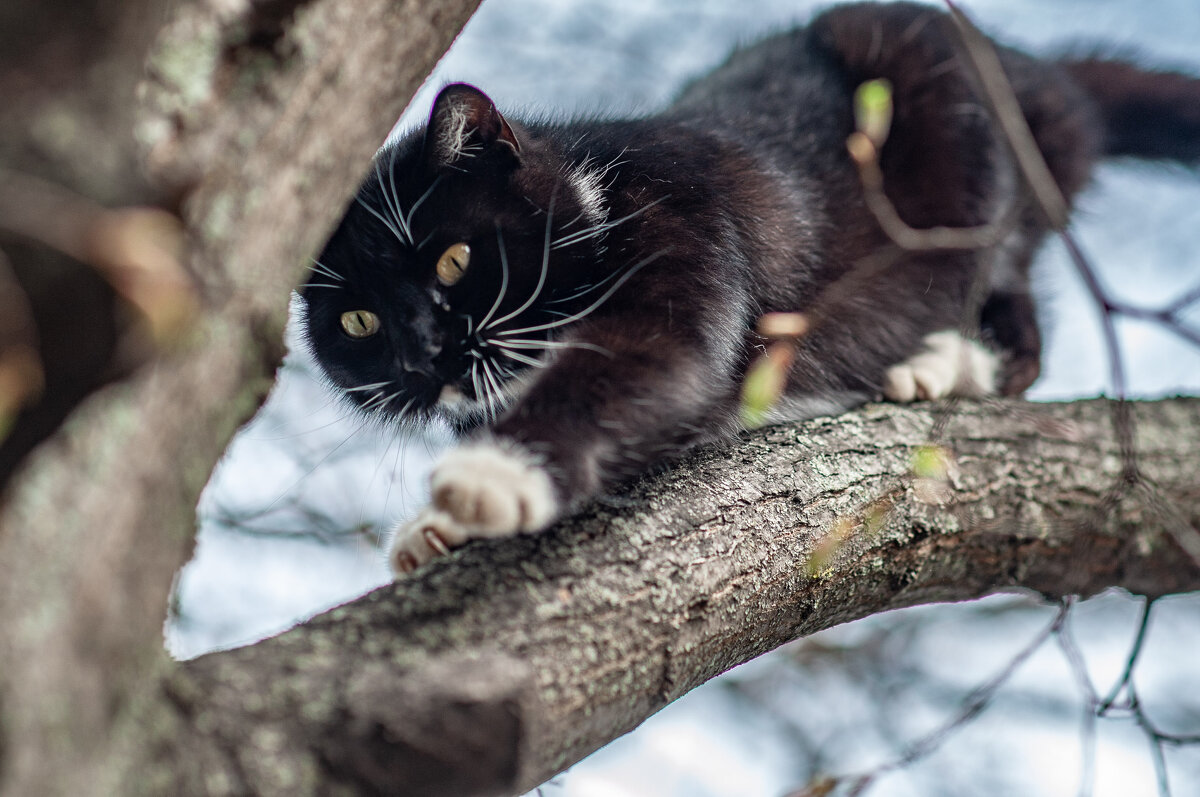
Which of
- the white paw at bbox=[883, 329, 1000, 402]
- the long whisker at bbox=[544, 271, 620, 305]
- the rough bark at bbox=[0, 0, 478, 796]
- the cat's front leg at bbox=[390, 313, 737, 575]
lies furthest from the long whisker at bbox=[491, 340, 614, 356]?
the white paw at bbox=[883, 329, 1000, 402]

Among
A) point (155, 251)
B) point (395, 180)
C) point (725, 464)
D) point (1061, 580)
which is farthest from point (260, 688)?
point (1061, 580)

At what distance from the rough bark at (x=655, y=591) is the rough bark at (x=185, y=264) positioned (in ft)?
0.47

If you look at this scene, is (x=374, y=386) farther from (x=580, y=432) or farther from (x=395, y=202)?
(x=580, y=432)

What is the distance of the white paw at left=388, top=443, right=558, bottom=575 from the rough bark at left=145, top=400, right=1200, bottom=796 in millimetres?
39

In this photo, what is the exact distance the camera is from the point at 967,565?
6.21 ft

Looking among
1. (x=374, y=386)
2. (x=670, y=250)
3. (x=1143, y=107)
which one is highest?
(x=1143, y=107)

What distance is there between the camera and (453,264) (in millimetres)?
1856

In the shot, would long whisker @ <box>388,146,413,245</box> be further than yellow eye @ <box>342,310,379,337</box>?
No

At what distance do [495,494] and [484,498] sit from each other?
0.02m

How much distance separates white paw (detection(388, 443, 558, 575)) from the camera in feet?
4.47

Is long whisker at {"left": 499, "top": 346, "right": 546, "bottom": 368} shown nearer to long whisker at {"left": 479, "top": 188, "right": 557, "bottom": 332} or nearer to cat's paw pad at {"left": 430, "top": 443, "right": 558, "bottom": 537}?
long whisker at {"left": 479, "top": 188, "right": 557, "bottom": 332}

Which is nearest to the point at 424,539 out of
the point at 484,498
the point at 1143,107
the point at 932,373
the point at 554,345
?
the point at 484,498

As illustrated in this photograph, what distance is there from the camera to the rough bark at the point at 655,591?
38.2 inches

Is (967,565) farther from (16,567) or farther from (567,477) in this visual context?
(16,567)
